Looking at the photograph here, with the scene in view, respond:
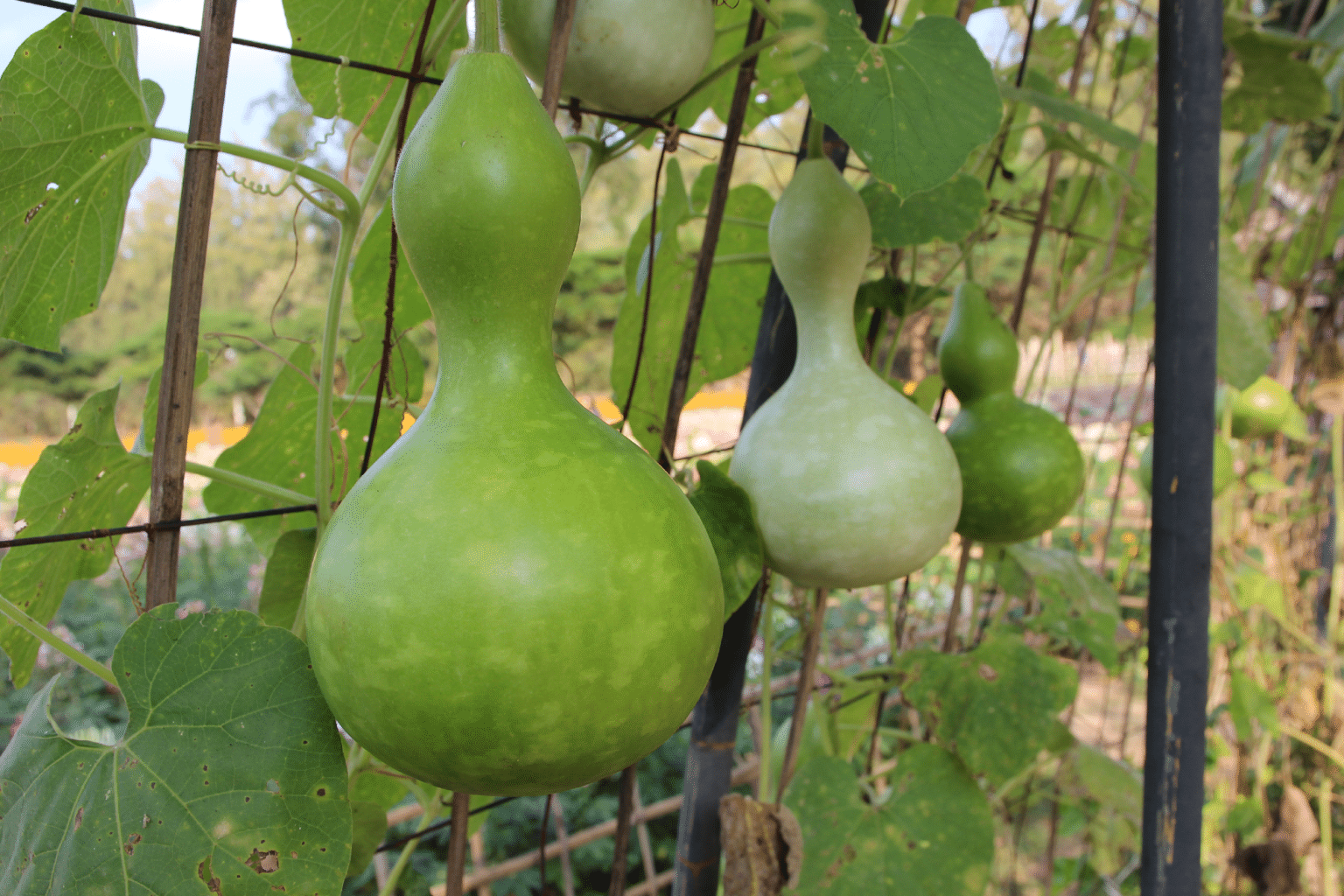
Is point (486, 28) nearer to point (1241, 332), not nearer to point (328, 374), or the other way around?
point (328, 374)

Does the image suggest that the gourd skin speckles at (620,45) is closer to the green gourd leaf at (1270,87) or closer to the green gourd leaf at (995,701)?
the green gourd leaf at (995,701)

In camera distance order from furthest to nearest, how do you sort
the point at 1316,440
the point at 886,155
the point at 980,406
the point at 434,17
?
the point at 1316,440 < the point at 980,406 < the point at 434,17 < the point at 886,155

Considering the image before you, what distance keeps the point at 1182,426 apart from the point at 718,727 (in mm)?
431

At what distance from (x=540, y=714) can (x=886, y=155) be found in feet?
1.17

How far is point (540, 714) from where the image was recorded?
0.29 metres

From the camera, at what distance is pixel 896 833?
0.78 metres

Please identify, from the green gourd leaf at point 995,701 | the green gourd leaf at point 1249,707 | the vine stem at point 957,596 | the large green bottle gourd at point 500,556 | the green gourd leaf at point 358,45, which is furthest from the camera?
the green gourd leaf at point 1249,707

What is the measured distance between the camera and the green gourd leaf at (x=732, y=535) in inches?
20.5

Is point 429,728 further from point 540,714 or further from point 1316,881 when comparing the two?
point 1316,881

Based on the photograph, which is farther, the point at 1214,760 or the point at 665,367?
the point at 1214,760

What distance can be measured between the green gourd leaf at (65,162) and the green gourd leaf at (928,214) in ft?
1.69

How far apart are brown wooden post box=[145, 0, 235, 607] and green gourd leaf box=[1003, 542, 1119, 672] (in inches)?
37.2

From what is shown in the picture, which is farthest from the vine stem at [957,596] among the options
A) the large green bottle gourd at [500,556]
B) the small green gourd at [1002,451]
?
the large green bottle gourd at [500,556]

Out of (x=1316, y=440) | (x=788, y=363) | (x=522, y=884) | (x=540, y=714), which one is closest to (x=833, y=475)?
(x=788, y=363)
